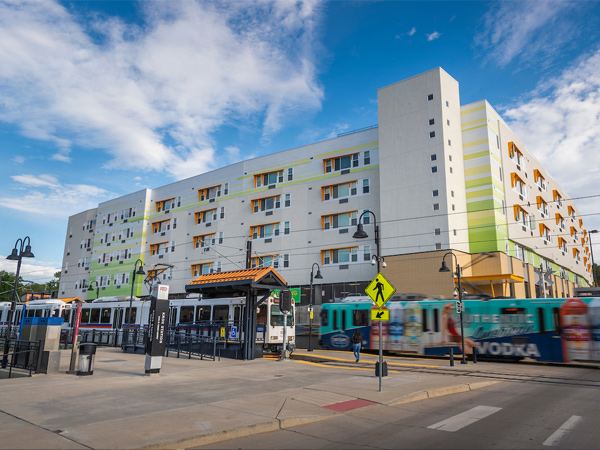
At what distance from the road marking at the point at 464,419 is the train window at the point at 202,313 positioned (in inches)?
819

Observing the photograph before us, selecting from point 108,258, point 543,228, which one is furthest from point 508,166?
point 108,258

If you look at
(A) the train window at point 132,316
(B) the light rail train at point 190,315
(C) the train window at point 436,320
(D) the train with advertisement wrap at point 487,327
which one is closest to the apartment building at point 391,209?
(D) the train with advertisement wrap at point 487,327

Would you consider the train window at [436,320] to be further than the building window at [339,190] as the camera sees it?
No

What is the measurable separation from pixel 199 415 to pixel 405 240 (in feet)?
102

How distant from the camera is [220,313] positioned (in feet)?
91.9

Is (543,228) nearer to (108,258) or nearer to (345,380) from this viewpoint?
(345,380)

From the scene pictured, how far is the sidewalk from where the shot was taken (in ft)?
24.3

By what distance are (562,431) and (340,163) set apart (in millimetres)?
37540

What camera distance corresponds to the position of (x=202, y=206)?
5503 cm

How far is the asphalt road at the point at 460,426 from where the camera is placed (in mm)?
7328

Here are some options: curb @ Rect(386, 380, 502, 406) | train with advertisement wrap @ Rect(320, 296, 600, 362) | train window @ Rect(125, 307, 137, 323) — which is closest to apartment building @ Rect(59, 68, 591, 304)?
train with advertisement wrap @ Rect(320, 296, 600, 362)

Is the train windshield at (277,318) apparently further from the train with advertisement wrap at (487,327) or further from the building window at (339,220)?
the building window at (339,220)

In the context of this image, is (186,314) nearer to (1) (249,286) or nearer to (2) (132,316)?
(2) (132,316)

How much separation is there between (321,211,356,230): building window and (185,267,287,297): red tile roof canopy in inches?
833
